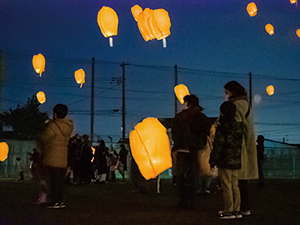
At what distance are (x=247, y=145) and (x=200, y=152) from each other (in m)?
1.44

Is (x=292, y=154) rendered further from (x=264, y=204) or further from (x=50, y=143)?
(x=50, y=143)

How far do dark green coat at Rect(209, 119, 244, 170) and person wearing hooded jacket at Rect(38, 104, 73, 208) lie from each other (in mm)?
3008

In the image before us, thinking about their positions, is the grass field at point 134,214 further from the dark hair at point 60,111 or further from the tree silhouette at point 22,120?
the tree silhouette at point 22,120

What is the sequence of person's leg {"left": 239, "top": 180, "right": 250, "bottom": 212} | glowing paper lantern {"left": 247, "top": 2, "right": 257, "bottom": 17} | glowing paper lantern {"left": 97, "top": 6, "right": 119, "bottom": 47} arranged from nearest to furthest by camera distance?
person's leg {"left": 239, "top": 180, "right": 250, "bottom": 212} < glowing paper lantern {"left": 97, "top": 6, "right": 119, "bottom": 47} < glowing paper lantern {"left": 247, "top": 2, "right": 257, "bottom": 17}

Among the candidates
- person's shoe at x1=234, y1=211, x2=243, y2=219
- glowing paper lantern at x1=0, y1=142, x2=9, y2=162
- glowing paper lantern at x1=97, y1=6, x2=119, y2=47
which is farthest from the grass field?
glowing paper lantern at x1=0, y1=142, x2=9, y2=162

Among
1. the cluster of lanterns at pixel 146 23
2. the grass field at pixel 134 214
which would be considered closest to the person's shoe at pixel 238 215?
the grass field at pixel 134 214

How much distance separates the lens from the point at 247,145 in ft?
24.4

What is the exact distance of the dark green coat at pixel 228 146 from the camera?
7098mm

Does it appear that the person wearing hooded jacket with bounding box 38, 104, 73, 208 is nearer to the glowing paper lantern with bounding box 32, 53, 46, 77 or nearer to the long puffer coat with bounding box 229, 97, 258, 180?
the long puffer coat with bounding box 229, 97, 258, 180

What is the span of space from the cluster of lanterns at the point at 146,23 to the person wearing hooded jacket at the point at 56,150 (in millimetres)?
3872

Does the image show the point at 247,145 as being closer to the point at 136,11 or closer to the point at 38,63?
the point at 136,11

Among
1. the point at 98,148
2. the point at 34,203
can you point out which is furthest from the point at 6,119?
the point at 34,203

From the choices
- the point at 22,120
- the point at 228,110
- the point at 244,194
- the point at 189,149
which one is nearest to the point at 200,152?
the point at 189,149

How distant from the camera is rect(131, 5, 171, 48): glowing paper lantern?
484 inches
